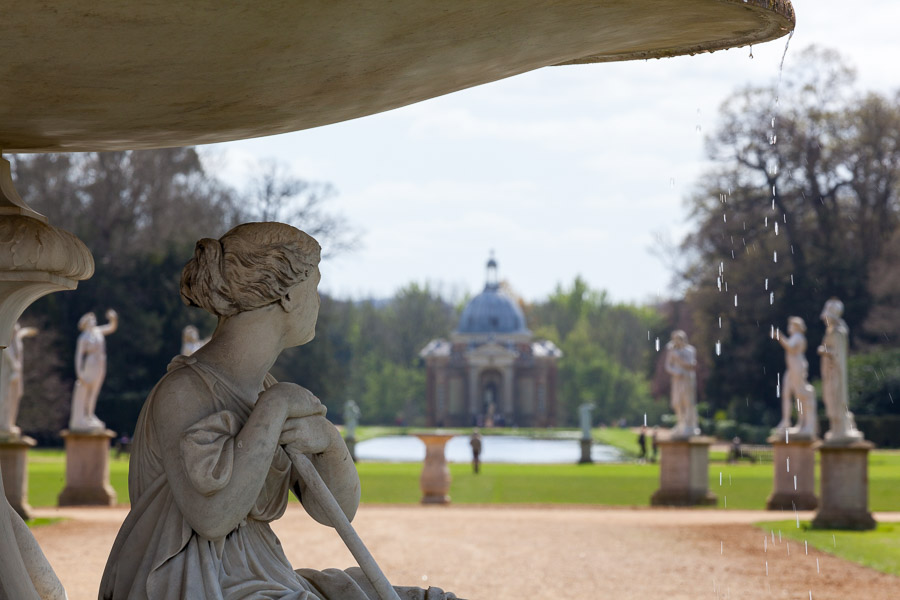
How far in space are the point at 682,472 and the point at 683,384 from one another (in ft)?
5.45

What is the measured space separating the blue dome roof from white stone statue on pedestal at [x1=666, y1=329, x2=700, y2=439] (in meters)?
66.7

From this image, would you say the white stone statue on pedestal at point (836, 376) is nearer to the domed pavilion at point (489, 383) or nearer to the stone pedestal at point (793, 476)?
the stone pedestal at point (793, 476)

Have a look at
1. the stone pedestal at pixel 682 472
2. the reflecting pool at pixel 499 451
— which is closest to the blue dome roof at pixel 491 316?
the reflecting pool at pixel 499 451

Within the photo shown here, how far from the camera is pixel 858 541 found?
1459 centimetres

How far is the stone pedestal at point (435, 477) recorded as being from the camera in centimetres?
2030

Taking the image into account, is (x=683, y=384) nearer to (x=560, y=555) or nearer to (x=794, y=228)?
(x=560, y=555)

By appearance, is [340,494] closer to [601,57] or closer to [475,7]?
[475,7]

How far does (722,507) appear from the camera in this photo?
2020 cm

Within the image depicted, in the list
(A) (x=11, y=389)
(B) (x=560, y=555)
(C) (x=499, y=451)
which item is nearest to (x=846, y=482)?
(B) (x=560, y=555)

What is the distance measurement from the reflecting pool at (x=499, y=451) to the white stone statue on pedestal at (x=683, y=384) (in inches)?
577

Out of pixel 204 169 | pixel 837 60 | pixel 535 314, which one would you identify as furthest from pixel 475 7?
pixel 535 314

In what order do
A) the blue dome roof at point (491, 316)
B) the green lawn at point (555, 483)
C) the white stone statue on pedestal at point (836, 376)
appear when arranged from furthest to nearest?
the blue dome roof at point (491, 316) → the green lawn at point (555, 483) → the white stone statue on pedestal at point (836, 376)

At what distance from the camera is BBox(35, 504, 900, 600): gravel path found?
10.5 metres

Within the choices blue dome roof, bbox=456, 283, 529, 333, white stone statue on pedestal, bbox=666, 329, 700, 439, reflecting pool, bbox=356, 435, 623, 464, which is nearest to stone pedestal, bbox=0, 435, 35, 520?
white stone statue on pedestal, bbox=666, 329, 700, 439
